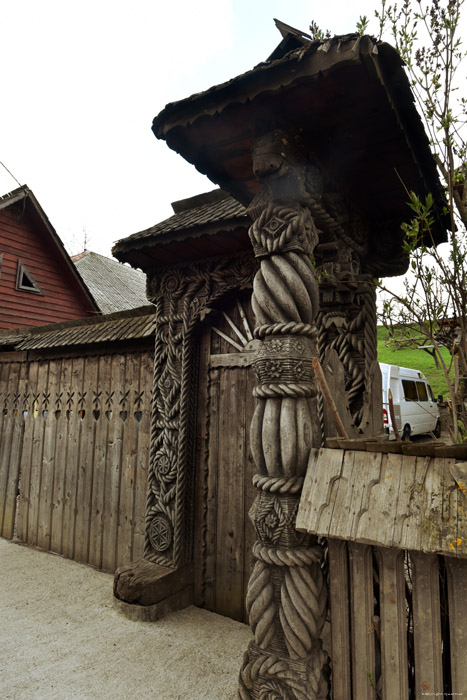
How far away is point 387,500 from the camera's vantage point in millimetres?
1546

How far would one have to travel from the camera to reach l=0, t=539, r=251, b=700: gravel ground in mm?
2584

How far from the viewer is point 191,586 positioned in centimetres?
365

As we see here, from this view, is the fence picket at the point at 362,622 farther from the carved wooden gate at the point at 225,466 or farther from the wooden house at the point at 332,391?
the carved wooden gate at the point at 225,466

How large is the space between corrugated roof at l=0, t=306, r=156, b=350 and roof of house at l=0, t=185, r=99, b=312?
5.97m

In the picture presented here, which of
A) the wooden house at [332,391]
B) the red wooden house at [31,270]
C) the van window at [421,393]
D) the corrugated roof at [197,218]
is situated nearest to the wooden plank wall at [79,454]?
the corrugated roof at [197,218]

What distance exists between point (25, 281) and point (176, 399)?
29.9ft

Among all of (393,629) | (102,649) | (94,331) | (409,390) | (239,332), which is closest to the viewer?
(393,629)

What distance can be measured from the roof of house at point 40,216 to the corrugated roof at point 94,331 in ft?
19.6

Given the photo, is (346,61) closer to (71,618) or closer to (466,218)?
(466,218)

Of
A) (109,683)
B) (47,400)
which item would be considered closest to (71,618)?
(109,683)

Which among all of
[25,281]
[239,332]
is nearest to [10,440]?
[239,332]

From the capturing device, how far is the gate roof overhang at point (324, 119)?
1.72m

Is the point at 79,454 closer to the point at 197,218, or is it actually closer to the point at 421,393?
the point at 197,218

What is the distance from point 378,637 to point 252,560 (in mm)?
1874
